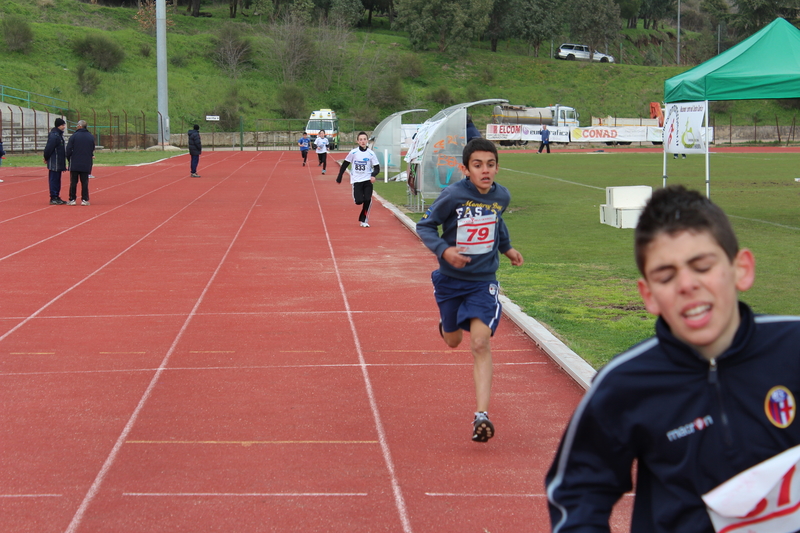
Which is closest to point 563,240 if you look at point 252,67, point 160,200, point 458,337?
point 458,337

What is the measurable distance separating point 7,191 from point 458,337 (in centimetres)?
2198

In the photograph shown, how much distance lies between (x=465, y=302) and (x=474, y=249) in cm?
35

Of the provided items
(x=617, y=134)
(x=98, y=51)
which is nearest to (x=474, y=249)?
(x=617, y=134)

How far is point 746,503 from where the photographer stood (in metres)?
1.92

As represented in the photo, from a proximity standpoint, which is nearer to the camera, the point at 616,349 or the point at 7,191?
the point at 616,349

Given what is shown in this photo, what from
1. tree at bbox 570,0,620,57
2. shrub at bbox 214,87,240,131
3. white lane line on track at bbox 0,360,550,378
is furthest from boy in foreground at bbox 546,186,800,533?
tree at bbox 570,0,620,57

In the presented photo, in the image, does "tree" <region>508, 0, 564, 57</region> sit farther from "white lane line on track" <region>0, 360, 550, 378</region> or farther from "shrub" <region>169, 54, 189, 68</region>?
"white lane line on track" <region>0, 360, 550, 378</region>

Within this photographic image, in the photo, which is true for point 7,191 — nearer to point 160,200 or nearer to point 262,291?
point 160,200

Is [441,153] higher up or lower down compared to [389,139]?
lower down

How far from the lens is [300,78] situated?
269ft

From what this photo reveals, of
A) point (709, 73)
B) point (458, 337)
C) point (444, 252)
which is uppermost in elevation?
point (709, 73)

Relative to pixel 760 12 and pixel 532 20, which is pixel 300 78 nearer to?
pixel 532 20

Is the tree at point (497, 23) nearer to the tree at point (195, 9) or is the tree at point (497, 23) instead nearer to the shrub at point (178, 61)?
the tree at point (195, 9)

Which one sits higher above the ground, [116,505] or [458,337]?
[458,337]
